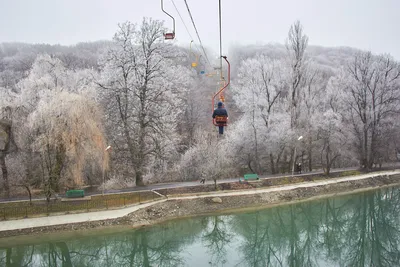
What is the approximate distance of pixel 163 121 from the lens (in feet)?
81.3

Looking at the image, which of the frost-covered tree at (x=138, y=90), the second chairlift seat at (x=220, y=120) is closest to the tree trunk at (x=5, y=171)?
the frost-covered tree at (x=138, y=90)

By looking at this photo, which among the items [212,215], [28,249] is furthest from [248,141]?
[28,249]

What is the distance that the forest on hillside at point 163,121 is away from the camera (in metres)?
20.6

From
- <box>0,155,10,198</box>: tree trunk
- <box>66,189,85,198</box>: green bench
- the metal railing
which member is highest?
<box>0,155,10,198</box>: tree trunk

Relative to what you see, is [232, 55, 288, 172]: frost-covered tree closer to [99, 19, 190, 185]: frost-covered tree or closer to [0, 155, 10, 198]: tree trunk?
[99, 19, 190, 185]: frost-covered tree

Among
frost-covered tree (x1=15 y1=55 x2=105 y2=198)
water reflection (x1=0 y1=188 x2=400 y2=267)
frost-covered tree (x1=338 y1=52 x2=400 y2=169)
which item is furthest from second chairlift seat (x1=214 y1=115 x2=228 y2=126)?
frost-covered tree (x1=338 y1=52 x2=400 y2=169)

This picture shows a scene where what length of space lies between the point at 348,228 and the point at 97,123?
18.2 meters

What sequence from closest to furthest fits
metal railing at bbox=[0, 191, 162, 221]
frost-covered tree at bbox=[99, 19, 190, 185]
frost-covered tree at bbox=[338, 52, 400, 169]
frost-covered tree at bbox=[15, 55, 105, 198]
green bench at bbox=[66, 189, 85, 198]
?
metal railing at bbox=[0, 191, 162, 221]
frost-covered tree at bbox=[15, 55, 105, 198]
green bench at bbox=[66, 189, 85, 198]
frost-covered tree at bbox=[99, 19, 190, 185]
frost-covered tree at bbox=[338, 52, 400, 169]

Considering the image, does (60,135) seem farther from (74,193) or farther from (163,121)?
(163,121)

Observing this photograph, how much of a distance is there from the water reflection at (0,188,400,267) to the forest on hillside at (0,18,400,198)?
455 cm

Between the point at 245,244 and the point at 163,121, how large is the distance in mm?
11002

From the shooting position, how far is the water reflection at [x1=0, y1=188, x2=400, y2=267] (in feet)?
53.0

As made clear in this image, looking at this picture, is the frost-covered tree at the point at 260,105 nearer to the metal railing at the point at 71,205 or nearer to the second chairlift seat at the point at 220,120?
the metal railing at the point at 71,205

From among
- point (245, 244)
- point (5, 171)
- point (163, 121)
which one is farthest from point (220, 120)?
point (5, 171)
